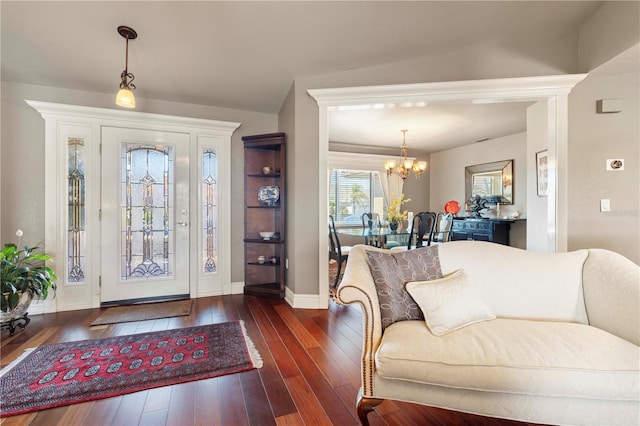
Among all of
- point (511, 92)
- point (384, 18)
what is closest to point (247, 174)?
point (384, 18)

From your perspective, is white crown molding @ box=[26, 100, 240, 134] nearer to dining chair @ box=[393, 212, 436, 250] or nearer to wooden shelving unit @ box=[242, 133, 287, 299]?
wooden shelving unit @ box=[242, 133, 287, 299]

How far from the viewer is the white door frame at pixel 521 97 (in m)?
2.56

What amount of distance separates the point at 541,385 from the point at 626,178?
253 cm

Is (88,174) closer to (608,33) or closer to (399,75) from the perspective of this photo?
(399,75)

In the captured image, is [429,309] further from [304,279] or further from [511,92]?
[511,92]

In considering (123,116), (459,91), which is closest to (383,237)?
(459,91)

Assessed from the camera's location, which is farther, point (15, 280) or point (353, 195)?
point (353, 195)

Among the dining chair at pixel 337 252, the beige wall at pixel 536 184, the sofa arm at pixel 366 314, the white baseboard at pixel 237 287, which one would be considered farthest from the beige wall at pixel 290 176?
the beige wall at pixel 536 184

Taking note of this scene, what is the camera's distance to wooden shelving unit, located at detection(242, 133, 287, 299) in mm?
3414

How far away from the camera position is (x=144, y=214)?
129 inches

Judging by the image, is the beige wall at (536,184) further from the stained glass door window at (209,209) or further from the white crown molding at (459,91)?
the stained glass door window at (209,209)

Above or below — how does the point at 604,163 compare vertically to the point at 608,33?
below

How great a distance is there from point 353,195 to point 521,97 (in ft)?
12.5

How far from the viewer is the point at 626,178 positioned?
245cm
